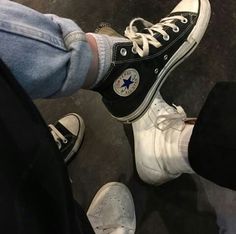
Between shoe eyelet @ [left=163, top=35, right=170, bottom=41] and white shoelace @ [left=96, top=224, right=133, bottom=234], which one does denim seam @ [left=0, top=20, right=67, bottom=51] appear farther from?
white shoelace @ [left=96, top=224, right=133, bottom=234]

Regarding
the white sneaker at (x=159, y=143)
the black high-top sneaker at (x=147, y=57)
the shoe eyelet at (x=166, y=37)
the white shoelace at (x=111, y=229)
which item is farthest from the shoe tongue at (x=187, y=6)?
the white shoelace at (x=111, y=229)

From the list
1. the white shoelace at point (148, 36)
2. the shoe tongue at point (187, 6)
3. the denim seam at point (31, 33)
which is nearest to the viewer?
the denim seam at point (31, 33)

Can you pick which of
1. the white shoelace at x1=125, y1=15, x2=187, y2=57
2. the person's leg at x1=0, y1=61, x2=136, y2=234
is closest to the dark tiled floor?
the white shoelace at x1=125, y1=15, x2=187, y2=57

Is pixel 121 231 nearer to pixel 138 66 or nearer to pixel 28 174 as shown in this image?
pixel 138 66

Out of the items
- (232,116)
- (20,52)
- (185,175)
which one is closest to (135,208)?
(185,175)

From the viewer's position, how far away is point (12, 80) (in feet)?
1.40

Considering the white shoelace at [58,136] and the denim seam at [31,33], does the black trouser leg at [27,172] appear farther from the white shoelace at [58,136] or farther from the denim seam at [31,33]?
the white shoelace at [58,136]

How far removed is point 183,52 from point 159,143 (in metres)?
0.23

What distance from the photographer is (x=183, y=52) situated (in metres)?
0.90

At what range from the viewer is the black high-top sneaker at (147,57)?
0.75m

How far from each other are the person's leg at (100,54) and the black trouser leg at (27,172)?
5.7 inches

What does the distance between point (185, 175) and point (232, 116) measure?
33cm

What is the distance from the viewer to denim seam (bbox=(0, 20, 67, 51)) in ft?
1.76

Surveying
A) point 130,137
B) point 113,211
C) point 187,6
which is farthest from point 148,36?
point 113,211
